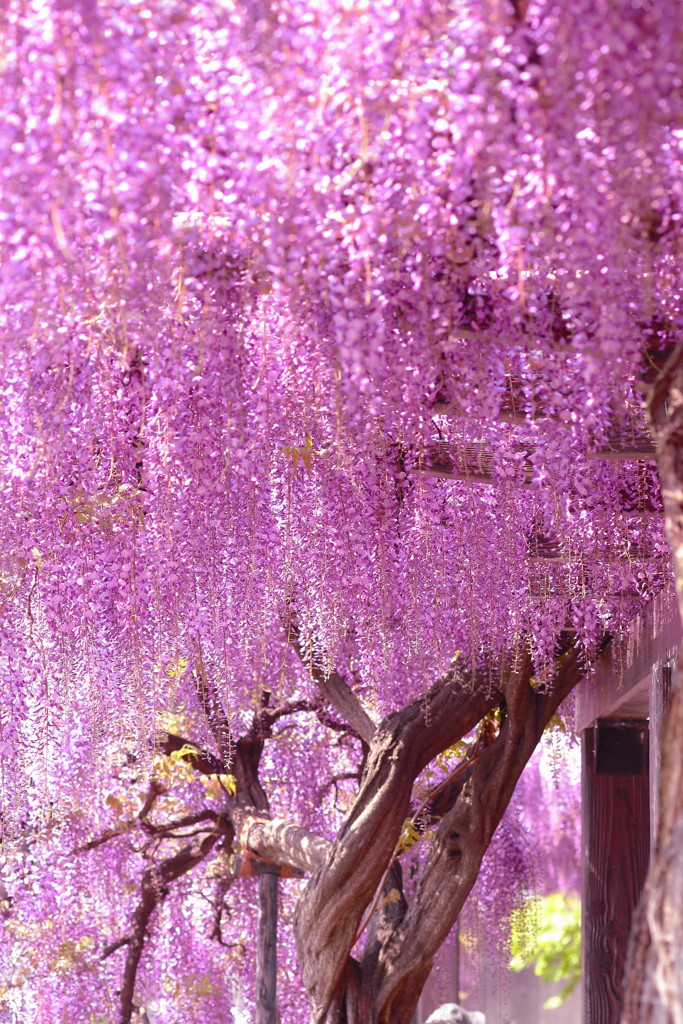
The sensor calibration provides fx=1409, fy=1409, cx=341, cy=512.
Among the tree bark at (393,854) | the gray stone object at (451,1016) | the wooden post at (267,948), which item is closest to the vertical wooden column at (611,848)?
the tree bark at (393,854)

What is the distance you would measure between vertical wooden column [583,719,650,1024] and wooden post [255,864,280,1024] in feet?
4.35

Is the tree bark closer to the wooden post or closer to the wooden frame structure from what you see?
the wooden frame structure

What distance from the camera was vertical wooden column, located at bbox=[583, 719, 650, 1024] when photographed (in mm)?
5961

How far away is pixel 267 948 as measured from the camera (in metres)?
6.00

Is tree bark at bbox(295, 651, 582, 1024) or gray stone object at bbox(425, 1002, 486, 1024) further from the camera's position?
gray stone object at bbox(425, 1002, 486, 1024)

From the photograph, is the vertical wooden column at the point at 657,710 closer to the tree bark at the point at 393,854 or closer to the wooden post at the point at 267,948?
the tree bark at the point at 393,854

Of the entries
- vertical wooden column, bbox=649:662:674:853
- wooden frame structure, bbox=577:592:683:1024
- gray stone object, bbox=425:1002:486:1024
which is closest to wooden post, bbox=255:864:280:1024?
gray stone object, bbox=425:1002:486:1024

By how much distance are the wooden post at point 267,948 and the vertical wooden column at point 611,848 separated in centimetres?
133

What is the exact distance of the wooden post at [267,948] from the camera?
597 cm

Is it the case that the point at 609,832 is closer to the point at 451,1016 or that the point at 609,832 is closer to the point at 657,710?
the point at 451,1016

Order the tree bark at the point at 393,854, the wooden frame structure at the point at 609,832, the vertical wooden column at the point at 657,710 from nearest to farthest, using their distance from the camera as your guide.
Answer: the vertical wooden column at the point at 657,710, the tree bark at the point at 393,854, the wooden frame structure at the point at 609,832

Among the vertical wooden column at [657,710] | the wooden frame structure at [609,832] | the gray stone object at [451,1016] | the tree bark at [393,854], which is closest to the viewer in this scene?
the vertical wooden column at [657,710]

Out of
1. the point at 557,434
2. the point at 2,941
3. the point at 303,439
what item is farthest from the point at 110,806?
the point at 557,434

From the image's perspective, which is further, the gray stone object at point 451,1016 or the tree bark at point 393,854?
the gray stone object at point 451,1016
